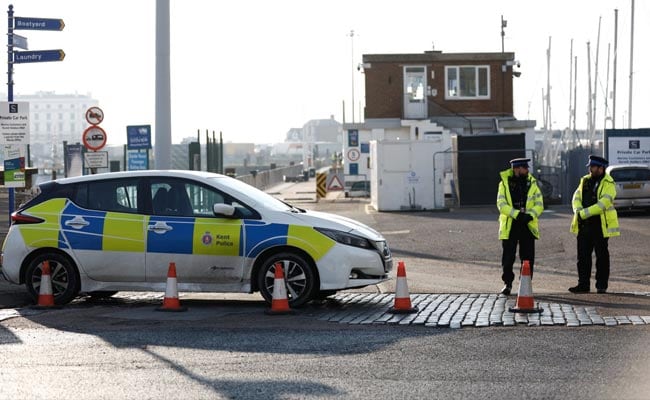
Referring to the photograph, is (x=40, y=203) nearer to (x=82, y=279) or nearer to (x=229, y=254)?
(x=82, y=279)

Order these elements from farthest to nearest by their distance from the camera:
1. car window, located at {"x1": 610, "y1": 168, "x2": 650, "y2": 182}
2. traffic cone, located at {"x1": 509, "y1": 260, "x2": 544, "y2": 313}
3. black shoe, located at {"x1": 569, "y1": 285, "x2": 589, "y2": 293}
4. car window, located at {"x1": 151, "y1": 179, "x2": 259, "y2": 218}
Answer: car window, located at {"x1": 610, "y1": 168, "x2": 650, "y2": 182}
black shoe, located at {"x1": 569, "y1": 285, "x2": 589, "y2": 293}
car window, located at {"x1": 151, "y1": 179, "x2": 259, "y2": 218}
traffic cone, located at {"x1": 509, "y1": 260, "x2": 544, "y2": 313}

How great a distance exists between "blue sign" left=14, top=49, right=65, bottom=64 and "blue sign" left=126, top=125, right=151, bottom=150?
8.02 meters

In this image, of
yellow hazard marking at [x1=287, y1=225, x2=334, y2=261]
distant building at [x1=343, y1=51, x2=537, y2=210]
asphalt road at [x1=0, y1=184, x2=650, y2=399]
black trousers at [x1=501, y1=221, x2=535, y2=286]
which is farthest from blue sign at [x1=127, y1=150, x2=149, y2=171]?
distant building at [x1=343, y1=51, x2=537, y2=210]

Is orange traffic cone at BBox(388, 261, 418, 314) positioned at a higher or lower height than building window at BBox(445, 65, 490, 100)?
lower

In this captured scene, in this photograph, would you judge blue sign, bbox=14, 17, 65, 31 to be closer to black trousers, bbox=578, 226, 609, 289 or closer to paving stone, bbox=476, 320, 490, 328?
black trousers, bbox=578, 226, 609, 289

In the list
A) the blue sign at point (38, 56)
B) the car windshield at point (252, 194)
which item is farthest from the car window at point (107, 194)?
the blue sign at point (38, 56)

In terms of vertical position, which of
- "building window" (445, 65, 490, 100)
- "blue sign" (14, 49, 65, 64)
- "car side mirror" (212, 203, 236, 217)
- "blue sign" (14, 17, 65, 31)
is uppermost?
"building window" (445, 65, 490, 100)

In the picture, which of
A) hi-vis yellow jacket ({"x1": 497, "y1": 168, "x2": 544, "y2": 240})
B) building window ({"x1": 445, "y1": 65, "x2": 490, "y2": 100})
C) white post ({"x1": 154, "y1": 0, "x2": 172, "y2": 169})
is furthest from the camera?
building window ({"x1": 445, "y1": 65, "x2": 490, "y2": 100})

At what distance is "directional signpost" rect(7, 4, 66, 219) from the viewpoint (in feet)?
65.6

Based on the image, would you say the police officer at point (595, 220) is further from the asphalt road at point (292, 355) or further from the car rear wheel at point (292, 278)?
the car rear wheel at point (292, 278)

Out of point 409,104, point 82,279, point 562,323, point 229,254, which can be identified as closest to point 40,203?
point 82,279

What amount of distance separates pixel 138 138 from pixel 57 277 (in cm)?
1497

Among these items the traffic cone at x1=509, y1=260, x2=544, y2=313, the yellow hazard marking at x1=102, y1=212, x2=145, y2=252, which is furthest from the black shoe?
the yellow hazard marking at x1=102, y1=212, x2=145, y2=252

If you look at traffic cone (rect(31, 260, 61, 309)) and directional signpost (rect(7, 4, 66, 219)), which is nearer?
traffic cone (rect(31, 260, 61, 309))
